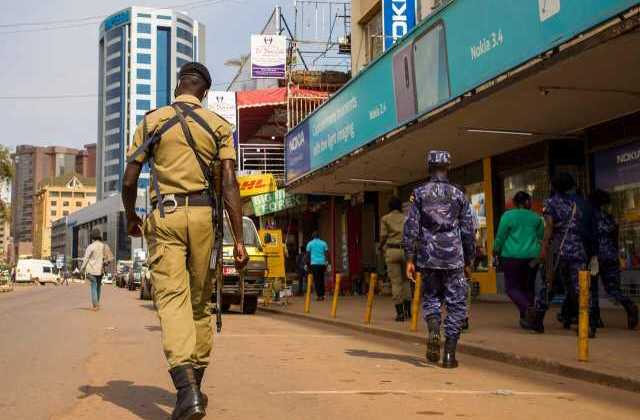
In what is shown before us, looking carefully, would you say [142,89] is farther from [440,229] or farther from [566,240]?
[440,229]

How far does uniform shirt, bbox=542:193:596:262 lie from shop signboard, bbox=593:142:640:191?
161 inches

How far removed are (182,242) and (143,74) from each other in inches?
5801

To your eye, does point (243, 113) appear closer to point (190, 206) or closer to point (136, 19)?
point (190, 206)

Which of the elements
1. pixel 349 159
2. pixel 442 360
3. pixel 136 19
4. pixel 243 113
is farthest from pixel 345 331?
pixel 136 19

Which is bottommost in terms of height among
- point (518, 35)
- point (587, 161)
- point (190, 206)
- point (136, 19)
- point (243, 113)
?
point (190, 206)

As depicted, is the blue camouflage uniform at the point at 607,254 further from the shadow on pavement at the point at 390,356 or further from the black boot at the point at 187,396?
the black boot at the point at 187,396

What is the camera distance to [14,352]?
7.98m

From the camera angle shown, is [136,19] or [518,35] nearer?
[518,35]

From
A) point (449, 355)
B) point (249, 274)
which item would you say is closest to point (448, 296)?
point (449, 355)

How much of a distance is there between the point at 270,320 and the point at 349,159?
5024mm

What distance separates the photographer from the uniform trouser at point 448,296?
6.79 metres

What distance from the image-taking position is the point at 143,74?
14538cm

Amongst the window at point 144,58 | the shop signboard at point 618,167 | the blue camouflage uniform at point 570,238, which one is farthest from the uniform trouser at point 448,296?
the window at point 144,58

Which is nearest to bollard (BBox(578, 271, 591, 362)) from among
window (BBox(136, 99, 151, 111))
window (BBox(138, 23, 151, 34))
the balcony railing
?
the balcony railing
